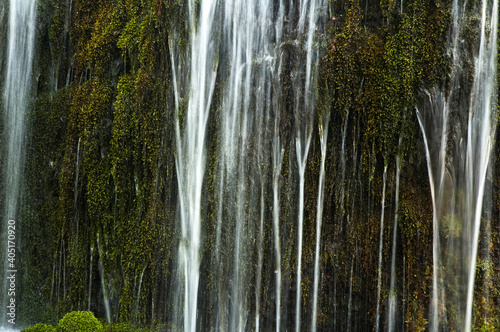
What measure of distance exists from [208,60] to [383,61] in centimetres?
264

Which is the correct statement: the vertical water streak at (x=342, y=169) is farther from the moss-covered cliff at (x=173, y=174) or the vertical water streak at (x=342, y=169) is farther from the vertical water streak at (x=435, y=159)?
the vertical water streak at (x=435, y=159)

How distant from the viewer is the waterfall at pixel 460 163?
6328 millimetres

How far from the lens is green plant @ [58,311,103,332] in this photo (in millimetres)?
6527

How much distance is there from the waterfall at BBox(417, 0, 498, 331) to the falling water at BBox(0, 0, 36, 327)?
691cm

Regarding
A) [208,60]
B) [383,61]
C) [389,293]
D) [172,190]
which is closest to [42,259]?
[172,190]

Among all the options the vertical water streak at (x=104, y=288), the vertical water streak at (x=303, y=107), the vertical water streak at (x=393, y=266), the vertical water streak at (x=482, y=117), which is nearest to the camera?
the vertical water streak at (x=482, y=117)

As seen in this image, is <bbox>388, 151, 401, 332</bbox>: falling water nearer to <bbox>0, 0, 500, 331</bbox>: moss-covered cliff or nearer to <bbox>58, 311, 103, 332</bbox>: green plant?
<bbox>0, 0, 500, 331</bbox>: moss-covered cliff

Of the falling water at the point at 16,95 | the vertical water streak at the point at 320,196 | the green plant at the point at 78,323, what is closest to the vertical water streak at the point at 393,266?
the vertical water streak at the point at 320,196

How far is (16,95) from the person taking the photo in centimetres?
873

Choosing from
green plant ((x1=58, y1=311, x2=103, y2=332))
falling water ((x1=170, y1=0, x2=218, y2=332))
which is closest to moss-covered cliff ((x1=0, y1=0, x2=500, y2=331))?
falling water ((x1=170, y1=0, x2=218, y2=332))

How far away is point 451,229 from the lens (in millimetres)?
6453

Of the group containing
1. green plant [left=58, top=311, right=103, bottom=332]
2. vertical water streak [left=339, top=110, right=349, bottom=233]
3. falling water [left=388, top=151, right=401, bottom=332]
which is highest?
vertical water streak [left=339, top=110, right=349, bottom=233]

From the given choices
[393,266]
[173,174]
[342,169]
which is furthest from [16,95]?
[393,266]

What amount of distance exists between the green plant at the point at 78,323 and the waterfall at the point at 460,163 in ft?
15.1
